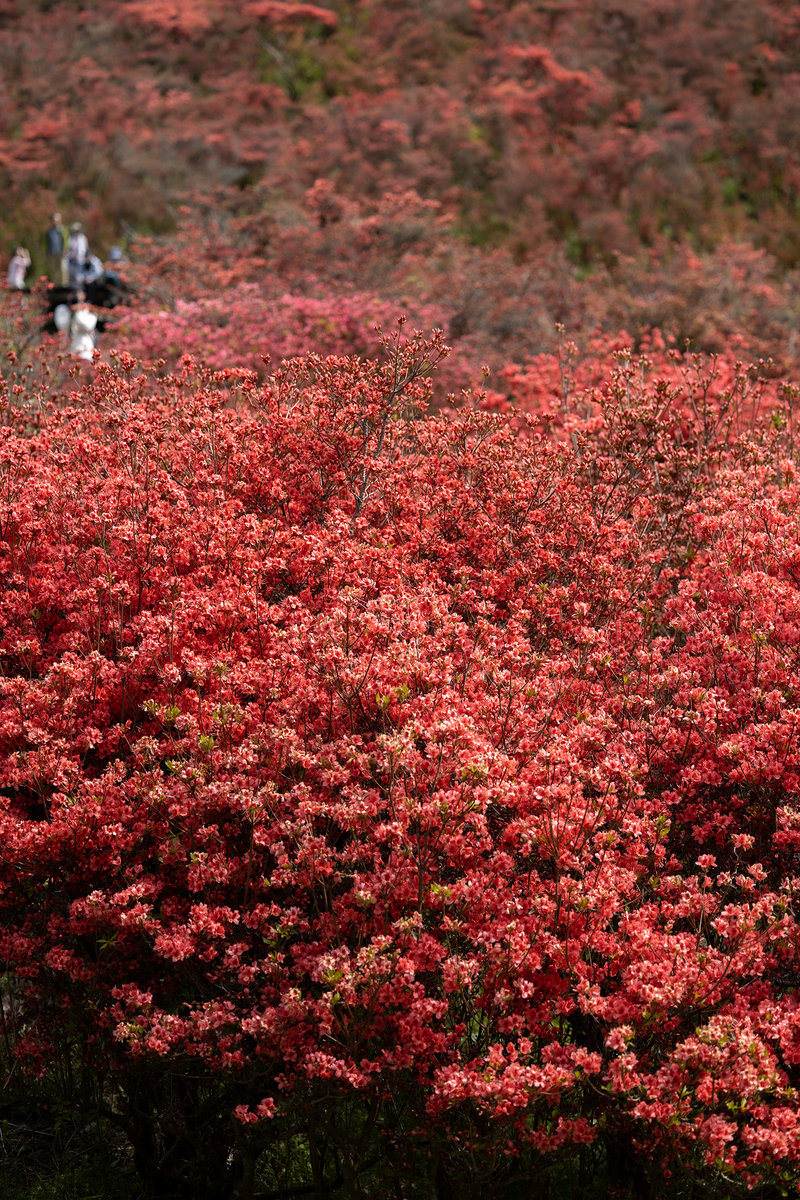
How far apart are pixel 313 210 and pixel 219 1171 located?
1976 cm

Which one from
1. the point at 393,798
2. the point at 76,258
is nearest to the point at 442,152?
the point at 76,258

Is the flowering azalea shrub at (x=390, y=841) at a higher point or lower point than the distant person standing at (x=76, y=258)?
lower

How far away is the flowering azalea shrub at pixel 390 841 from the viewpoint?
3.25 metres

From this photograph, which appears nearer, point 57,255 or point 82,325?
point 82,325

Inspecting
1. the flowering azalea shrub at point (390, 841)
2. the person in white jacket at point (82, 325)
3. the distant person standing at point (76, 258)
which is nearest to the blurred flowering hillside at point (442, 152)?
the distant person standing at point (76, 258)

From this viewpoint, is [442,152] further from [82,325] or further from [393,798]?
[393,798]

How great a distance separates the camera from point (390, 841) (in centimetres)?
342

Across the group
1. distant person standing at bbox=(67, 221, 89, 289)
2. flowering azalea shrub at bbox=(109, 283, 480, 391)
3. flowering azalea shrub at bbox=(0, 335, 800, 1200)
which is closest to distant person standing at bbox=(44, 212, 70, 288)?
distant person standing at bbox=(67, 221, 89, 289)

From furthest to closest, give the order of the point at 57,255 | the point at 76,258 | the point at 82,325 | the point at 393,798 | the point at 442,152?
the point at 442,152 < the point at 57,255 < the point at 76,258 < the point at 82,325 < the point at 393,798

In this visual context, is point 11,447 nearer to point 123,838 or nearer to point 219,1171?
point 123,838

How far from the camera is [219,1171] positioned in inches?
165

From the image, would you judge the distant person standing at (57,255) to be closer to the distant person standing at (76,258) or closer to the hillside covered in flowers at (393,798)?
the distant person standing at (76,258)

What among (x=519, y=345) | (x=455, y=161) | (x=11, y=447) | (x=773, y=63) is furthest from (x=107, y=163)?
(x=11, y=447)

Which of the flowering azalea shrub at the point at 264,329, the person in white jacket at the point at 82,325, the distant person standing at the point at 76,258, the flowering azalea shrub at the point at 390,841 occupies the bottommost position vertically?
the flowering azalea shrub at the point at 390,841
